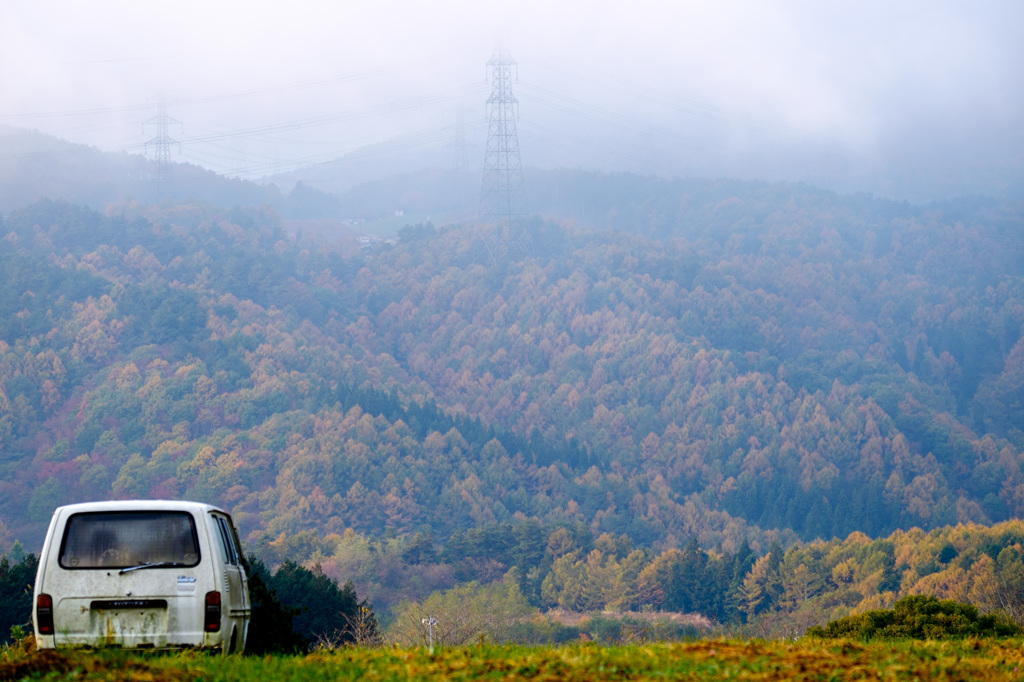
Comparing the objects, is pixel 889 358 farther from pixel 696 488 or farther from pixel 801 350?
pixel 696 488

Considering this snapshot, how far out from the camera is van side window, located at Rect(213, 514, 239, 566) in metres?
9.70

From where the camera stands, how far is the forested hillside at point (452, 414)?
13238cm

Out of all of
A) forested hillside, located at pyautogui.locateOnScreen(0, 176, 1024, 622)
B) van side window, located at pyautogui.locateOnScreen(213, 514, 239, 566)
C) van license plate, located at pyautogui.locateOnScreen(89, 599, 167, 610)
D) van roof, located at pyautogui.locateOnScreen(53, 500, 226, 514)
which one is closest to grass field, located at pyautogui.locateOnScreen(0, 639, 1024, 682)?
van license plate, located at pyautogui.locateOnScreen(89, 599, 167, 610)

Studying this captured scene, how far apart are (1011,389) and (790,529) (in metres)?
71.1

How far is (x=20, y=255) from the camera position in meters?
172

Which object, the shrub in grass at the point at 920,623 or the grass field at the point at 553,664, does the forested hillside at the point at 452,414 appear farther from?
the grass field at the point at 553,664

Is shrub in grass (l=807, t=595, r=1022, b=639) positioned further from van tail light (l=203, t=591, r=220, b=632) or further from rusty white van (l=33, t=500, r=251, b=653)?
rusty white van (l=33, t=500, r=251, b=653)

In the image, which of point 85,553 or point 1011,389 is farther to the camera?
point 1011,389

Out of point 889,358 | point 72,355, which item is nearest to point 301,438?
point 72,355

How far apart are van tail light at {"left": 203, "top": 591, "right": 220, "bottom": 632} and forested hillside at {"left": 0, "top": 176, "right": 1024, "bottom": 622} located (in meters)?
96.1

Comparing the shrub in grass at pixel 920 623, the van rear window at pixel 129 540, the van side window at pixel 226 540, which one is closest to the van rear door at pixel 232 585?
the van side window at pixel 226 540

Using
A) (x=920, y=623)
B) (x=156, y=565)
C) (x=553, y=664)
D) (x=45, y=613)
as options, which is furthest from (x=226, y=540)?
(x=920, y=623)

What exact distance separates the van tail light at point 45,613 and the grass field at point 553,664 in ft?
1.06

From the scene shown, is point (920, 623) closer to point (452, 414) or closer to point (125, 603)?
point (125, 603)
